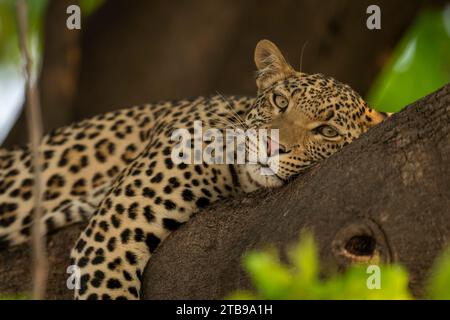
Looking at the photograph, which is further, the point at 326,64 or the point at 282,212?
the point at 326,64

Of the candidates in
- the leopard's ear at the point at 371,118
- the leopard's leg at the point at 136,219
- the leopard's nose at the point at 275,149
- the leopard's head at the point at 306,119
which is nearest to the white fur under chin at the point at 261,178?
the leopard's head at the point at 306,119

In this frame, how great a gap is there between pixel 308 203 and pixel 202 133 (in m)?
1.62

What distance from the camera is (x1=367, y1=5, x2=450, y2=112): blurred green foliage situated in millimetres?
9938

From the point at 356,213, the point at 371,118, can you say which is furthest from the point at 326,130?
the point at 356,213

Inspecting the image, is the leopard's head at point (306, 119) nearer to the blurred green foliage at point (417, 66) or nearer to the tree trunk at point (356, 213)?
the tree trunk at point (356, 213)

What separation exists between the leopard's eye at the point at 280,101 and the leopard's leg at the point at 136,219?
47 cm

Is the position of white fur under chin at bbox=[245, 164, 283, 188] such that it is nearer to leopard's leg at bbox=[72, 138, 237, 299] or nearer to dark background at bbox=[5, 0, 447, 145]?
leopard's leg at bbox=[72, 138, 237, 299]

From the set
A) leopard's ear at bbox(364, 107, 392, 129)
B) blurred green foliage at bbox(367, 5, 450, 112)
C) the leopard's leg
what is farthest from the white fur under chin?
blurred green foliage at bbox(367, 5, 450, 112)

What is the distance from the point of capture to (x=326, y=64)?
30.8 feet

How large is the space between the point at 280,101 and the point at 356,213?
1.81m

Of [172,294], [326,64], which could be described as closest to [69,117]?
[326,64]

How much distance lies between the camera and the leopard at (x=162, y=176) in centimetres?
538

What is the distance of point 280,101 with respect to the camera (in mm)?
5781
